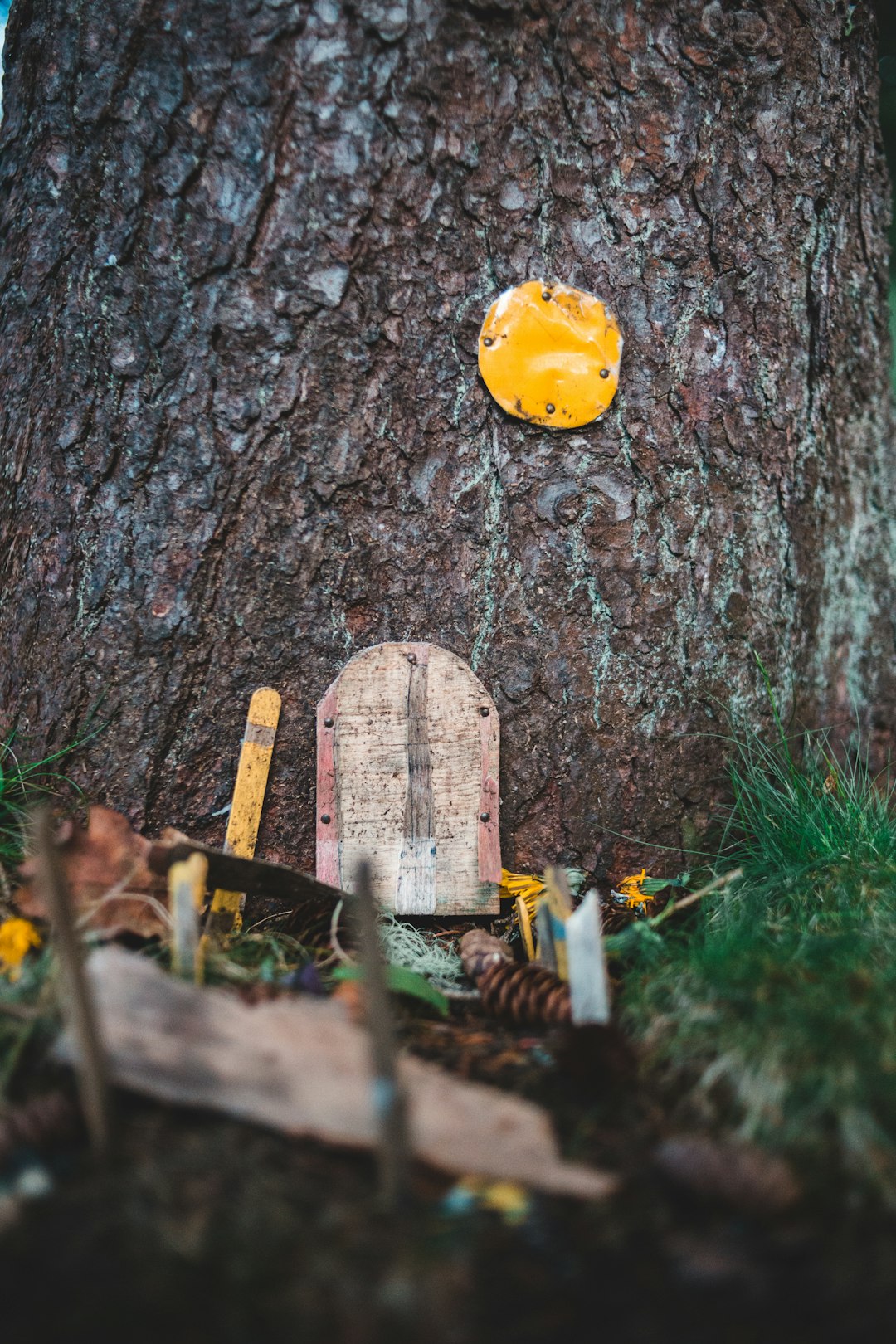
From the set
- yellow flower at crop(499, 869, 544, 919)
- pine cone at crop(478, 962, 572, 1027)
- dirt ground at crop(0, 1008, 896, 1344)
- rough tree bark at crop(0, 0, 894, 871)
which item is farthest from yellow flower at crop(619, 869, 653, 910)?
dirt ground at crop(0, 1008, 896, 1344)

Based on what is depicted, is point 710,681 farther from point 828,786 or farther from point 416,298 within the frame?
point 416,298

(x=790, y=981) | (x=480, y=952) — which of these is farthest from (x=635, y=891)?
(x=790, y=981)

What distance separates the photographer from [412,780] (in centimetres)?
240

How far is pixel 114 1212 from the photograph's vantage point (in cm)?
110

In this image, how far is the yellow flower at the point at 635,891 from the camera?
93.3 inches

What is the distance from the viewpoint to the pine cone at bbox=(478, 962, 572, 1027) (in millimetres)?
1733

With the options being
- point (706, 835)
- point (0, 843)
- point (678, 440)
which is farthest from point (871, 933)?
point (0, 843)

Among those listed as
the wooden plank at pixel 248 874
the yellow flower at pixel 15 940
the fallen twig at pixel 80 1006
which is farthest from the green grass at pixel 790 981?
the yellow flower at pixel 15 940

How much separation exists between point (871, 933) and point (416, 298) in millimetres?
1812

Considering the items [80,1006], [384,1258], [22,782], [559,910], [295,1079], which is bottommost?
[384,1258]

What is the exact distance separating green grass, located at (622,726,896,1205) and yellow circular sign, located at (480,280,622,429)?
102cm

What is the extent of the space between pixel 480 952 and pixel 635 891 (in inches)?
20.4

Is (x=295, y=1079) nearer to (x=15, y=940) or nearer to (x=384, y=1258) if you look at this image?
(x=384, y=1258)

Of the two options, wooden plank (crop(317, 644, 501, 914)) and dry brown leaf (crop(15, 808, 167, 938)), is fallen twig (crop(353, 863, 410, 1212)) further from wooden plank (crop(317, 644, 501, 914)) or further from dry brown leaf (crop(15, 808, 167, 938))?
wooden plank (crop(317, 644, 501, 914))
